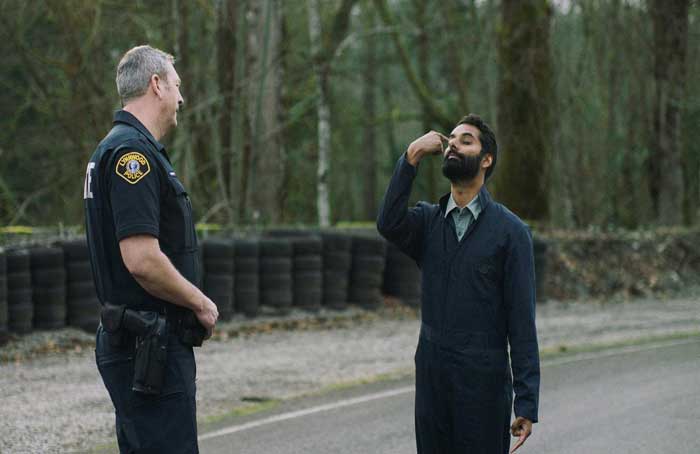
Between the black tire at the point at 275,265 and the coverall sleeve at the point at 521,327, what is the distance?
10.6m

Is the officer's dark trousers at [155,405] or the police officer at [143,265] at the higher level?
the police officer at [143,265]

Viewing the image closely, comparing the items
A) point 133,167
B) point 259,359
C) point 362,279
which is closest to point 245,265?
point 362,279

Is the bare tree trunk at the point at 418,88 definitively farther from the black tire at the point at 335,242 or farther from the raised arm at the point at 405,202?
the raised arm at the point at 405,202

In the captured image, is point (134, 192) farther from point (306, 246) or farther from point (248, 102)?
point (248, 102)

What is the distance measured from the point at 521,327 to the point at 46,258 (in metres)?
8.95

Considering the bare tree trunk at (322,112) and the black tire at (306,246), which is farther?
the bare tree trunk at (322,112)

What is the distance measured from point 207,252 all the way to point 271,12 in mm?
7233

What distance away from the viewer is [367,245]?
52.3 feet

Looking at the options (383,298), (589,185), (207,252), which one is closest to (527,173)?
(589,185)

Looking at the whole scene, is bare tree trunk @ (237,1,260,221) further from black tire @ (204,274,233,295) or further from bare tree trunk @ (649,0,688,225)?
bare tree trunk @ (649,0,688,225)

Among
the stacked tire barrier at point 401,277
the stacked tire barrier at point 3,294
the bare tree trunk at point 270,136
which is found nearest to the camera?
the stacked tire barrier at point 3,294

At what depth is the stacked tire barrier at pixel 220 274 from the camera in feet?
45.6

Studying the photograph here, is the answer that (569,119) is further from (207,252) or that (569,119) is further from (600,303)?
(207,252)

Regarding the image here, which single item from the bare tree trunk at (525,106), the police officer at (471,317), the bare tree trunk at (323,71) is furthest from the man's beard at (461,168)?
the bare tree trunk at (323,71)
